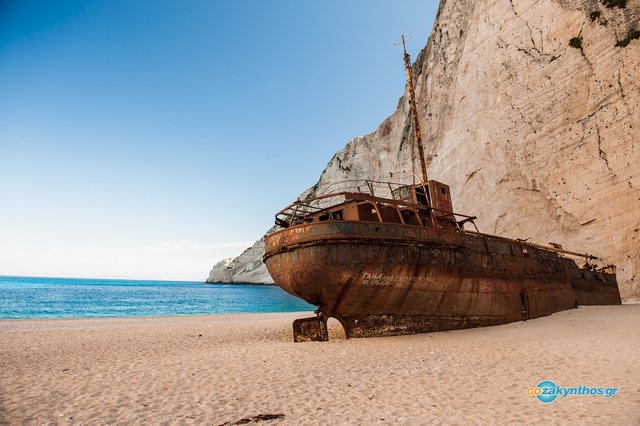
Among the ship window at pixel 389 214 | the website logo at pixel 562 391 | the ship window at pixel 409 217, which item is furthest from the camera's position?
the ship window at pixel 409 217

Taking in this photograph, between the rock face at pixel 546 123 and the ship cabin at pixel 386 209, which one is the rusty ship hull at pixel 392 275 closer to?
the ship cabin at pixel 386 209

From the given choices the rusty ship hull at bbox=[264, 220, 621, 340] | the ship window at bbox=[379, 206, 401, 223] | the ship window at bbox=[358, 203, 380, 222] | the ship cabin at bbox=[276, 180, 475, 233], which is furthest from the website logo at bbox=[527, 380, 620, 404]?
the ship window at bbox=[379, 206, 401, 223]

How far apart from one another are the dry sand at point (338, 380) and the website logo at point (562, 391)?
0.46 ft

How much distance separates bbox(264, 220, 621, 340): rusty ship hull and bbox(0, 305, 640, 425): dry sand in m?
0.75

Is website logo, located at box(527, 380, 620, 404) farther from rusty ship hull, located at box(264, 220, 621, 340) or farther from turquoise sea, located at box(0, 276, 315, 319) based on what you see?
turquoise sea, located at box(0, 276, 315, 319)

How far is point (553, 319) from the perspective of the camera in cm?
1391

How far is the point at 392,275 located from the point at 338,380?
440 centimetres

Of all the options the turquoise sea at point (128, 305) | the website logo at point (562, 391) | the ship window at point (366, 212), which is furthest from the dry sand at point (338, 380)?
the turquoise sea at point (128, 305)

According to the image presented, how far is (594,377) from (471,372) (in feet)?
6.39

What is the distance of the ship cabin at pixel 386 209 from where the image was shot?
10984mm

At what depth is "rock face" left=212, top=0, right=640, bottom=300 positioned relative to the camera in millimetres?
21984

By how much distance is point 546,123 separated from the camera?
84.7 ft

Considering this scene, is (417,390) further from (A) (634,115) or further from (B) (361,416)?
(A) (634,115)

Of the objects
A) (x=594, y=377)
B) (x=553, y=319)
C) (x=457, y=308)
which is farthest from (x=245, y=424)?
(x=553, y=319)
